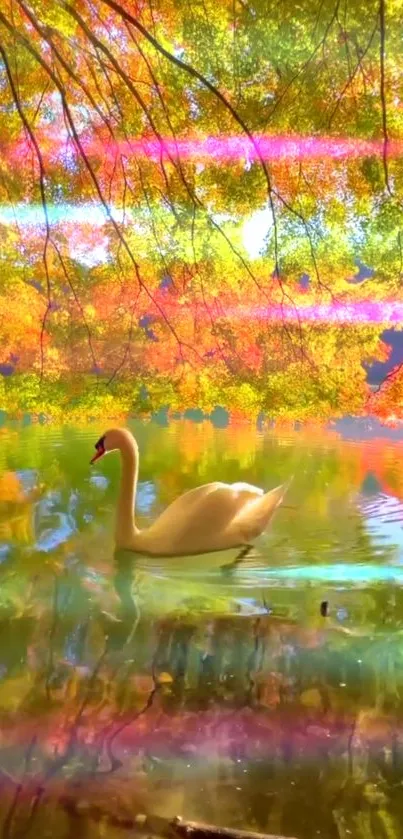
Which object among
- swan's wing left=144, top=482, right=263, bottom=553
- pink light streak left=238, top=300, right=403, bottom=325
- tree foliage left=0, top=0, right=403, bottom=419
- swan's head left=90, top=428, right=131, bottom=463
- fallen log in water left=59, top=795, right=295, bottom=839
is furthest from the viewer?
pink light streak left=238, top=300, right=403, bottom=325

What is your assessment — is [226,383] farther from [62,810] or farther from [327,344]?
[62,810]

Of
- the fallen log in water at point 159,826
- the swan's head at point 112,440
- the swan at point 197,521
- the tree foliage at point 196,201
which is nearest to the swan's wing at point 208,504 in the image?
the swan at point 197,521

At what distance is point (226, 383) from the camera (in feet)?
7.04

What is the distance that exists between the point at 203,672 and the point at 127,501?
2.02 feet

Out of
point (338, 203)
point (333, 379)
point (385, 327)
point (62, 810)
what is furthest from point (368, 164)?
point (62, 810)

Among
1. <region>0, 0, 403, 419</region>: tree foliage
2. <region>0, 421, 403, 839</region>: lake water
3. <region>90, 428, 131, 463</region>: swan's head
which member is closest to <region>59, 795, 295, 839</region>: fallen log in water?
<region>0, 421, 403, 839</region>: lake water

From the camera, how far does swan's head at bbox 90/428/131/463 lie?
1.63 metres

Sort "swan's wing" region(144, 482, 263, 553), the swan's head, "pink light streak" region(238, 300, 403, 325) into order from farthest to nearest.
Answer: "pink light streak" region(238, 300, 403, 325) < the swan's head < "swan's wing" region(144, 482, 263, 553)

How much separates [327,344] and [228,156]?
52cm

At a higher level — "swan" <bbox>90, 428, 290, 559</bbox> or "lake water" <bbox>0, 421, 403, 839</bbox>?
"swan" <bbox>90, 428, 290, 559</bbox>

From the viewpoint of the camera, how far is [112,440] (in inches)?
64.6

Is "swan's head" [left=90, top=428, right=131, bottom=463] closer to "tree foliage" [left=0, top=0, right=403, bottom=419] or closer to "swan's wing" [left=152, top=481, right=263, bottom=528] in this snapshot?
"swan's wing" [left=152, top=481, right=263, bottom=528]

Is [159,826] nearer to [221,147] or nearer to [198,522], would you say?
[198,522]

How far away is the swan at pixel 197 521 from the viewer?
58.7 inches
